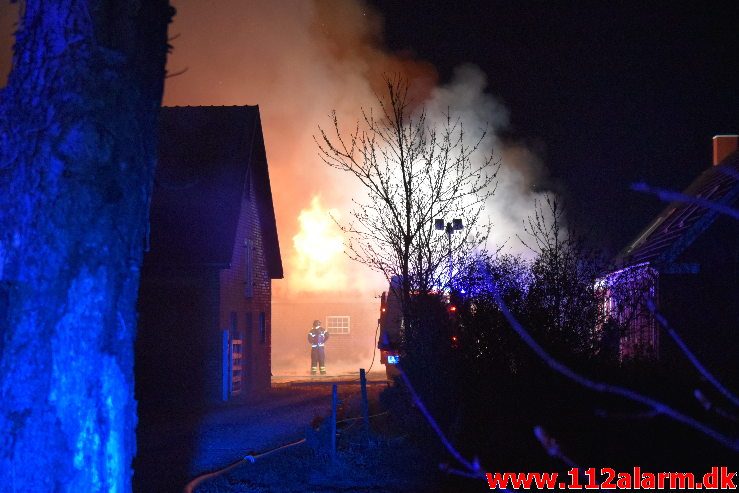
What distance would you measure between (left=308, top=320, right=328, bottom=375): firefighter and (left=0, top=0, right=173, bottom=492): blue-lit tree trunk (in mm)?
28375

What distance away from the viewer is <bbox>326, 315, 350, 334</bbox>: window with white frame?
147 feet

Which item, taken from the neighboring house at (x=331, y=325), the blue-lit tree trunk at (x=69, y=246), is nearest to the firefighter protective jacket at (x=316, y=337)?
the neighboring house at (x=331, y=325)

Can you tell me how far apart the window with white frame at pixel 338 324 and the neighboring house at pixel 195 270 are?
2242 cm

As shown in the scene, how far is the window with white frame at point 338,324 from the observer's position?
44688 mm

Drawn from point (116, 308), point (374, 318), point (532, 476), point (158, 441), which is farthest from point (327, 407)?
point (374, 318)

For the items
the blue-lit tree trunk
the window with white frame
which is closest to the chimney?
the blue-lit tree trunk

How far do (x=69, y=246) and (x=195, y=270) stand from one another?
17.2m

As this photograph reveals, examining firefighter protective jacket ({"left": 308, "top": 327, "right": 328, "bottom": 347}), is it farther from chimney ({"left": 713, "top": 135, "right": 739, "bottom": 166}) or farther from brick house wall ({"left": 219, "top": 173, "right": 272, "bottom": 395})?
chimney ({"left": 713, "top": 135, "right": 739, "bottom": 166})

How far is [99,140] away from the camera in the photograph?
3.30 meters

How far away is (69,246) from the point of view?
3.22 m

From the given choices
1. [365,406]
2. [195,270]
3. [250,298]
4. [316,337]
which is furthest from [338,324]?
[365,406]

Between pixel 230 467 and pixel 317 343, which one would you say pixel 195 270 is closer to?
pixel 230 467

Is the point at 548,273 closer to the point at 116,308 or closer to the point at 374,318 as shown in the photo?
the point at 116,308

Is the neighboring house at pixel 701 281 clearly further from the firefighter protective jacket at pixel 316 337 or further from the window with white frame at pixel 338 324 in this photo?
the window with white frame at pixel 338 324
